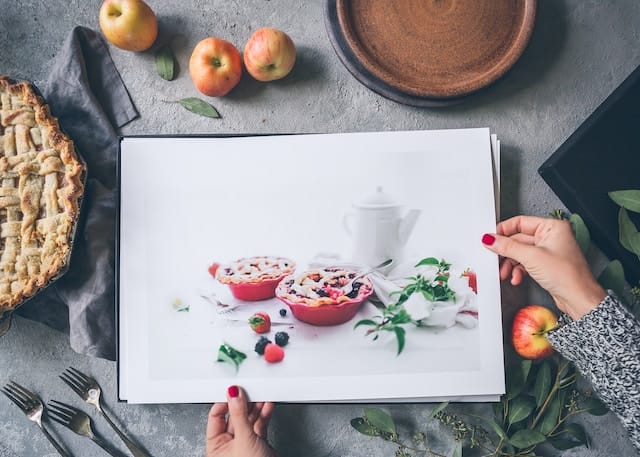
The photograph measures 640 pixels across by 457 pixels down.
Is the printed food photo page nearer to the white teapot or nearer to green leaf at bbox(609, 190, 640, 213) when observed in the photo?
the white teapot

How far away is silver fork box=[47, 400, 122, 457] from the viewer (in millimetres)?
782

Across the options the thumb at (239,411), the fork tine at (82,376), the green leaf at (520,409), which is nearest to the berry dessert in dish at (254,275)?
the thumb at (239,411)

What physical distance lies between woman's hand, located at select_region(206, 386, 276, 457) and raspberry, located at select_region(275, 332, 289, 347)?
86 millimetres

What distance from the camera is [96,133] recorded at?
781 mm

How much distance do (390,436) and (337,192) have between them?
35 centimetres

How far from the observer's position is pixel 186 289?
77cm

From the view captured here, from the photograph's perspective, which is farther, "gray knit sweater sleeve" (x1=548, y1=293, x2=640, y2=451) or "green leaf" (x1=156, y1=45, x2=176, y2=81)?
"green leaf" (x1=156, y1=45, x2=176, y2=81)

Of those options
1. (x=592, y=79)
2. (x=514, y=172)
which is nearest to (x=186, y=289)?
(x=514, y=172)

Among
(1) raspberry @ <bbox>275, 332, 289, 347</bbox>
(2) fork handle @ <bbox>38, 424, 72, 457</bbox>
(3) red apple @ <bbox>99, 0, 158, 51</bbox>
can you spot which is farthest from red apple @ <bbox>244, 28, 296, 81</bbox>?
(2) fork handle @ <bbox>38, 424, 72, 457</bbox>

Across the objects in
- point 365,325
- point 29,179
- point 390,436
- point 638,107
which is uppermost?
point 638,107

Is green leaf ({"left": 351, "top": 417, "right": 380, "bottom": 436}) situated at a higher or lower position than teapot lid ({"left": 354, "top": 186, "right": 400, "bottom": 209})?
lower

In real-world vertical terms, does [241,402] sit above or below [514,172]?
below

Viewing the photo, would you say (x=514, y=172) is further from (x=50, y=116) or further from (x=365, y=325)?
(x=50, y=116)

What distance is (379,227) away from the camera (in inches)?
30.4
